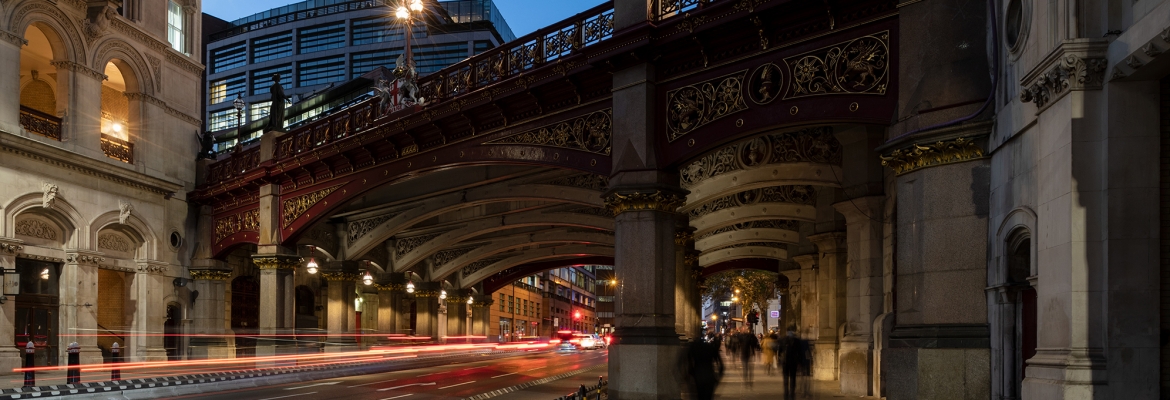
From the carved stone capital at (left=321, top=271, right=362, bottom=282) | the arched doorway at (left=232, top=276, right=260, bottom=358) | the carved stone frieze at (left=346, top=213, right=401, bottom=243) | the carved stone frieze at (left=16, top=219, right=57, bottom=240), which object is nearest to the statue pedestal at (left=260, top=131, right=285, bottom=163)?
the carved stone frieze at (left=16, top=219, right=57, bottom=240)

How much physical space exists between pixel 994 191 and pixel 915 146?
120cm

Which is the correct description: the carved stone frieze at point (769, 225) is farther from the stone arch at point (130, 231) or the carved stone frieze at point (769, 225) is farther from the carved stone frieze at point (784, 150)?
the stone arch at point (130, 231)

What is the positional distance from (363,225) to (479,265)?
15.5m

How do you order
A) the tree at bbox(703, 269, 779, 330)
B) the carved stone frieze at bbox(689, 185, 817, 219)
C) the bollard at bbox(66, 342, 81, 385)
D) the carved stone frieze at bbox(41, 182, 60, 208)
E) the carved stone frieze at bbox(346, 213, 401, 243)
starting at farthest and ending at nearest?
the tree at bbox(703, 269, 779, 330)
the carved stone frieze at bbox(346, 213, 401, 243)
the carved stone frieze at bbox(689, 185, 817, 219)
the carved stone frieze at bbox(41, 182, 60, 208)
the bollard at bbox(66, 342, 81, 385)

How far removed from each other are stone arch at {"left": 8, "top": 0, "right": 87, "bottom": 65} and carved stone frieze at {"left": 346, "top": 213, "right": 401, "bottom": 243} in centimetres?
1263

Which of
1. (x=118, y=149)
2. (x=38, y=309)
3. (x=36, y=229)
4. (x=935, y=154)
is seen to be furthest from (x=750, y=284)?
(x=935, y=154)

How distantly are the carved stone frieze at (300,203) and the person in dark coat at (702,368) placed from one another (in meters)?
18.7

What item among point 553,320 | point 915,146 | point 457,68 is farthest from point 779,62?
point 553,320

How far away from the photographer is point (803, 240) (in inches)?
1271

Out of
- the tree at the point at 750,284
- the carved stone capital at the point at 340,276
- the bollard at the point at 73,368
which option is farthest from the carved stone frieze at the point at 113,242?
the tree at the point at 750,284

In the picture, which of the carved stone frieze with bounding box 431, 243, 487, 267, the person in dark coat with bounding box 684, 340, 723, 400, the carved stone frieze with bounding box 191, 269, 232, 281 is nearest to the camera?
the person in dark coat with bounding box 684, 340, 723, 400

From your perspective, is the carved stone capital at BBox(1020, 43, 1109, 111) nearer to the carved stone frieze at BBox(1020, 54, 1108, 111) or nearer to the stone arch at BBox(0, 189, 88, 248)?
the carved stone frieze at BBox(1020, 54, 1108, 111)

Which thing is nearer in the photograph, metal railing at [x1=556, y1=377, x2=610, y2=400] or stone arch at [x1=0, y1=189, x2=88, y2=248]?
metal railing at [x1=556, y1=377, x2=610, y2=400]

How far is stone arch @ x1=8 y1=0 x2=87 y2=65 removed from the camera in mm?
26719
